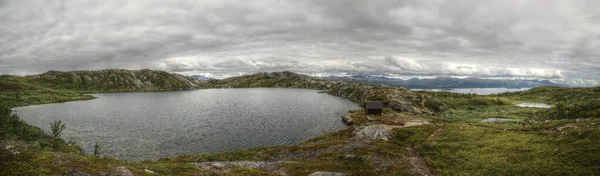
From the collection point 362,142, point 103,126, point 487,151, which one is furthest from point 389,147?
point 103,126

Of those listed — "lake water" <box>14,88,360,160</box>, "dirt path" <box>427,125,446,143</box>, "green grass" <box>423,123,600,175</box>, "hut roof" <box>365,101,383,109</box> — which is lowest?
"lake water" <box>14,88,360,160</box>

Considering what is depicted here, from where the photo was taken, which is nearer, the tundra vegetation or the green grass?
the tundra vegetation

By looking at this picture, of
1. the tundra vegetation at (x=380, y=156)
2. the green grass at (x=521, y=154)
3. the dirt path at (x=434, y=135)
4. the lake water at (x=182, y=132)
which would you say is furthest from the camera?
the lake water at (x=182, y=132)

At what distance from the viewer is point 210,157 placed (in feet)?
189

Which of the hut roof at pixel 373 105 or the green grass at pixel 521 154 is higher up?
the hut roof at pixel 373 105

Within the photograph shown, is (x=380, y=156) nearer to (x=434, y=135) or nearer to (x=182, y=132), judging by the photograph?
(x=434, y=135)

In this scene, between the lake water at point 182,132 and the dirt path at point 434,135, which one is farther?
the lake water at point 182,132

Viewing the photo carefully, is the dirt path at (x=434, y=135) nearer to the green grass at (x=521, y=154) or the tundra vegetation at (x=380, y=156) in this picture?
the tundra vegetation at (x=380, y=156)

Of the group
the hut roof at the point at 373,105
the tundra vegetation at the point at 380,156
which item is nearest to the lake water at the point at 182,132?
the tundra vegetation at the point at 380,156

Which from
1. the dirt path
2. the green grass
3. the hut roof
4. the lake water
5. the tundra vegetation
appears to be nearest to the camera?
the tundra vegetation

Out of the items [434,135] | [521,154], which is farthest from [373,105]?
[521,154]

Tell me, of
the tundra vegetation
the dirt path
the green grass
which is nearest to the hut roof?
the dirt path

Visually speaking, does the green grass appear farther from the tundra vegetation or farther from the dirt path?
the dirt path

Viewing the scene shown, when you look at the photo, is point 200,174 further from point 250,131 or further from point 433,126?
point 433,126
